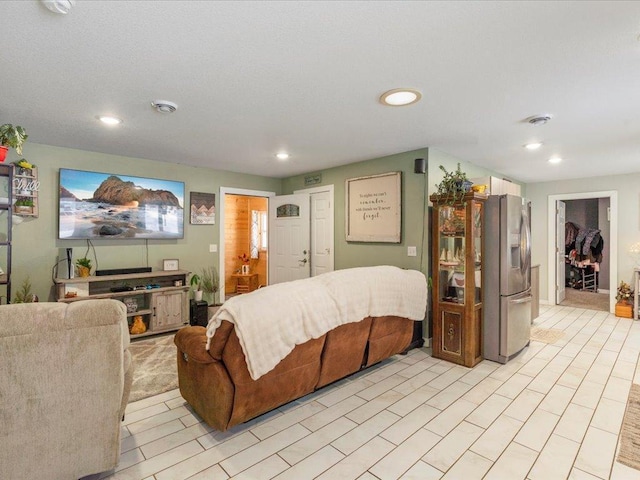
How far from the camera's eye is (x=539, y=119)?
9.77ft

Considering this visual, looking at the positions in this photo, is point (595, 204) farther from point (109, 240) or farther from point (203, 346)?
point (109, 240)

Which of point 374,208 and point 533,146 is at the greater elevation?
point 533,146

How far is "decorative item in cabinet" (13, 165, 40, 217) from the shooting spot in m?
3.64

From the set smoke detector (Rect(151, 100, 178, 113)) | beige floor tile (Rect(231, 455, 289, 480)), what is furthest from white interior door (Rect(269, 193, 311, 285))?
beige floor tile (Rect(231, 455, 289, 480))

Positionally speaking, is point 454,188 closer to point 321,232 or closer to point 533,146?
point 533,146

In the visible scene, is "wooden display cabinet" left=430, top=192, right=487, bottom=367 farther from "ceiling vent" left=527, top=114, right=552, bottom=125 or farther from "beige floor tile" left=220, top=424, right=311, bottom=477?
"beige floor tile" left=220, top=424, right=311, bottom=477

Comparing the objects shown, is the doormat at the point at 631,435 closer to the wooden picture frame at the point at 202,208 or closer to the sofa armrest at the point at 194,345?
the sofa armrest at the point at 194,345

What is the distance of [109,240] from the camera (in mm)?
4391

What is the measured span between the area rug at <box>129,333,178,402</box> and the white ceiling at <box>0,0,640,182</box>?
7.87ft

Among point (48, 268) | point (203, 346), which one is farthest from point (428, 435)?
point (48, 268)

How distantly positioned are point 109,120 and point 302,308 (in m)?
2.51

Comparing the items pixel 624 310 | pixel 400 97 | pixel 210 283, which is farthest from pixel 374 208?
pixel 624 310

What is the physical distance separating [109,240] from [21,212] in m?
0.94

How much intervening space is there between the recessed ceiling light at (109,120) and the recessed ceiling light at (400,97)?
7.84 ft
